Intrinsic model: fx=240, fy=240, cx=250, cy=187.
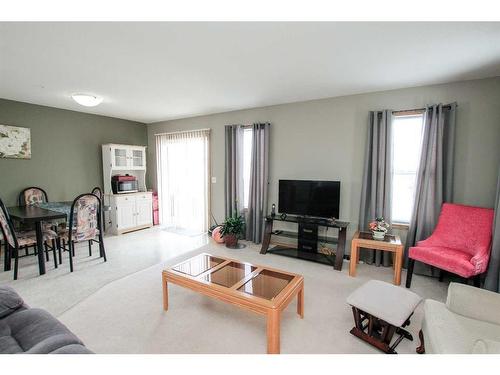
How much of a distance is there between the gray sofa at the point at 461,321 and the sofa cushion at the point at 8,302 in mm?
2437

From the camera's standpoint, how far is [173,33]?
1.82 metres

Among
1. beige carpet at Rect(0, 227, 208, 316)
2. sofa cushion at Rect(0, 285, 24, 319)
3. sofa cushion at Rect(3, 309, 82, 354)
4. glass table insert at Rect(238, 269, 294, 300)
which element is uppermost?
sofa cushion at Rect(0, 285, 24, 319)

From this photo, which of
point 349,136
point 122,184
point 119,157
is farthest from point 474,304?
point 119,157

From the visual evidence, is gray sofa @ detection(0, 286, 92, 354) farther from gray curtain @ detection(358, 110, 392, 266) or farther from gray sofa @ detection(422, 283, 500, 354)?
gray curtain @ detection(358, 110, 392, 266)

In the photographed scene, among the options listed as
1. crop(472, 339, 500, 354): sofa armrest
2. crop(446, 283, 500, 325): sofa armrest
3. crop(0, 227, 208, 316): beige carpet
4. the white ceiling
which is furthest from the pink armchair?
crop(0, 227, 208, 316): beige carpet

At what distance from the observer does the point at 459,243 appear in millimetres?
2684

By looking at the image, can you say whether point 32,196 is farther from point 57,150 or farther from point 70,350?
point 70,350

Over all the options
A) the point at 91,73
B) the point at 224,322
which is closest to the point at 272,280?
the point at 224,322

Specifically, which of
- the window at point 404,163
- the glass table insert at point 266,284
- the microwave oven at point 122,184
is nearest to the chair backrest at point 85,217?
the microwave oven at point 122,184

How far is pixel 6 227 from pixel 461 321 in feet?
14.0

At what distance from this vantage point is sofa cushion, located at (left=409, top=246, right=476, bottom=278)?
2277 millimetres

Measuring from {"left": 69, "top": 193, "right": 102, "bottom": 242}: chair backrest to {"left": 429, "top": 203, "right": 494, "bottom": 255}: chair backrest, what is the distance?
4271mm
